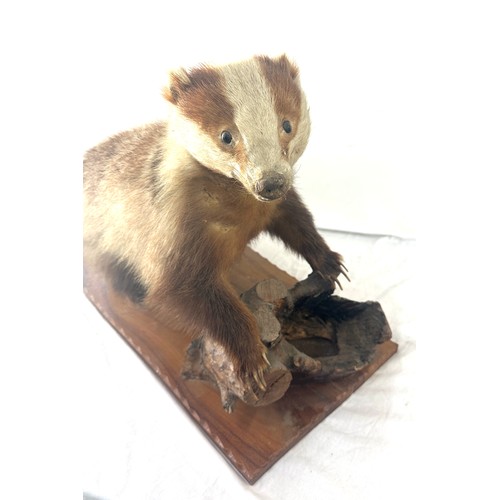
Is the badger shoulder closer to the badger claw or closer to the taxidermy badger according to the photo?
the taxidermy badger

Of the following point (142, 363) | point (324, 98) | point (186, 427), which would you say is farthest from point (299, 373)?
point (324, 98)

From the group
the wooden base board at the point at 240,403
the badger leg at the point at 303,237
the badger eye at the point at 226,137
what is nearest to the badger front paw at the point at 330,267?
Result: the badger leg at the point at 303,237

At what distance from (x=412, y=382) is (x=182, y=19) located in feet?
3.57

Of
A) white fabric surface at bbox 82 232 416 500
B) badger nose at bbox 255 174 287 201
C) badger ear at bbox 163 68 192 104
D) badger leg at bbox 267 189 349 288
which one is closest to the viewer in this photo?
badger nose at bbox 255 174 287 201

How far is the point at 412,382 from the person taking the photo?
1.22 metres

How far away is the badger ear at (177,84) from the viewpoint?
93 cm

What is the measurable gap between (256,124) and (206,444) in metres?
0.70

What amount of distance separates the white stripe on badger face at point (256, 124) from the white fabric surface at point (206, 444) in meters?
0.62

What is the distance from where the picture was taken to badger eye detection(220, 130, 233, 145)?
0.87 metres

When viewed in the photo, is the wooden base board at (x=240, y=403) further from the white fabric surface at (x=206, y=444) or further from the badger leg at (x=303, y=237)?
the badger leg at (x=303, y=237)

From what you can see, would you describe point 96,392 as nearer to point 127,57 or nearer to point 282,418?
point 282,418

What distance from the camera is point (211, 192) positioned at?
3.25ft

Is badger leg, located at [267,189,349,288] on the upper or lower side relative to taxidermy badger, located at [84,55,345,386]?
lower

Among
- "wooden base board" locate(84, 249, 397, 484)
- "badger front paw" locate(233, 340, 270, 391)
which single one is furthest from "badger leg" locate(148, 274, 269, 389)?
"wooden base board" locate(84, 249, 397, 484)
